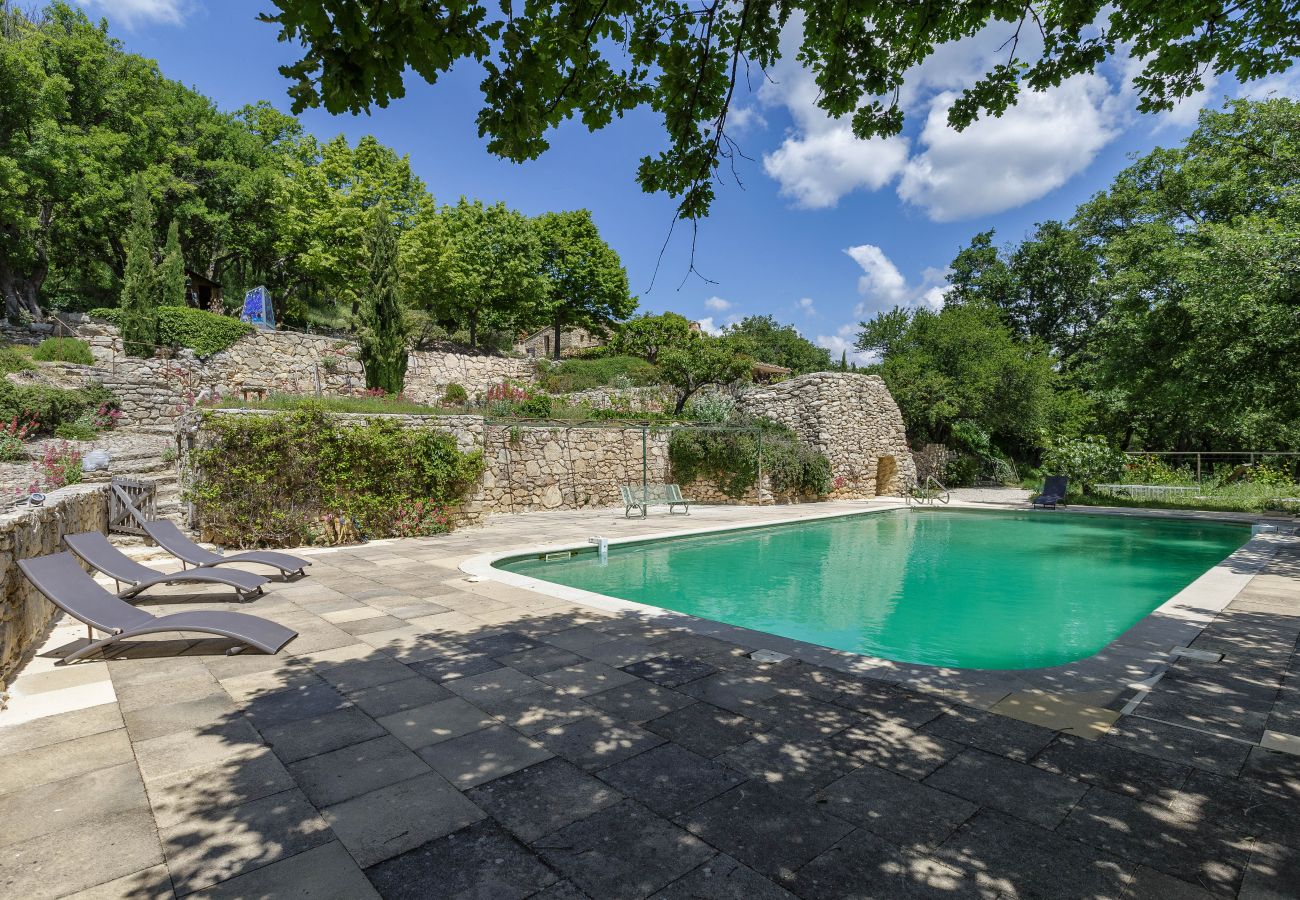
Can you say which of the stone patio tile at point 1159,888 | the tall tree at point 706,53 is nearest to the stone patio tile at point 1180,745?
the stone patio tile at point 1159,888

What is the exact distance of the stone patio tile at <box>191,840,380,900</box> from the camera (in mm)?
1780

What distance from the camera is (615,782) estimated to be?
245cm

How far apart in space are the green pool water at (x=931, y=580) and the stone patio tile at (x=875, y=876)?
3.56 meters

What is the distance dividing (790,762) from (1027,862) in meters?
0.90

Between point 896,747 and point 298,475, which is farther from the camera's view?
point 298,475

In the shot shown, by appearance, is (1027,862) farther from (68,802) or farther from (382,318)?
(382,318)

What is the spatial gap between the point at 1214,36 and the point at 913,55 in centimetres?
Result: 182

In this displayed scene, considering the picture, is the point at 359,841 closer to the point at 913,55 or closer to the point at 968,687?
the point at 968,687

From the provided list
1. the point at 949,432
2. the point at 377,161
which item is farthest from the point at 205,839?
the point at 377,161

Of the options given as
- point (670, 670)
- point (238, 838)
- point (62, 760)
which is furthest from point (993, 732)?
point (62, 760)

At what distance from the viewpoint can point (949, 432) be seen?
23.0 meters

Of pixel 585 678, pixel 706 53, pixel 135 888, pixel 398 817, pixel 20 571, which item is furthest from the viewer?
pixel 20 571

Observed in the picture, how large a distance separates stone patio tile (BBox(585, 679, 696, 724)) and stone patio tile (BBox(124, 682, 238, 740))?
193cm

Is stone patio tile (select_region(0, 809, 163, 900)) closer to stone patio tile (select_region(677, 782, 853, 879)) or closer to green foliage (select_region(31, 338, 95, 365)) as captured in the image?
stone patio tile (select_region(677, 782, 853, 879))
